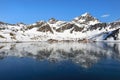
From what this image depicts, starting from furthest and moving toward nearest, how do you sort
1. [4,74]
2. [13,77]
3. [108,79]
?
[4,74] < [13,77] < [108,79]

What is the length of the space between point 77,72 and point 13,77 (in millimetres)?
13223

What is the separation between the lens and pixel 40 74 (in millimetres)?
50781

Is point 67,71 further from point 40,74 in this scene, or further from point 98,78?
point 98,78

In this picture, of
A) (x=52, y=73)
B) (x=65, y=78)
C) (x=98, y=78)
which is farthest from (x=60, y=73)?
(x=98, y=78)

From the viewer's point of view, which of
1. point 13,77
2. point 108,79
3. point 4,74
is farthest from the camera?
point 4,74

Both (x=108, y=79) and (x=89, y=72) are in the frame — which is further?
(x=89, y=72)

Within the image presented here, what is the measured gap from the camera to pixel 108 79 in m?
45.0

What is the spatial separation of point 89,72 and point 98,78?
635cm

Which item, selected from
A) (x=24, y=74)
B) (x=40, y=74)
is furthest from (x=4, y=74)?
(x=40, y=74)

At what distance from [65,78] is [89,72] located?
299 inches

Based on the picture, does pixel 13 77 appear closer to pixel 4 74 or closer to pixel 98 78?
pixel 4 74

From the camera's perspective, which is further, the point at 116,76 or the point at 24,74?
the point at 24,74

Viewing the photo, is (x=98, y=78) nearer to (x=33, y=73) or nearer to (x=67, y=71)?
(x=67, y=71)

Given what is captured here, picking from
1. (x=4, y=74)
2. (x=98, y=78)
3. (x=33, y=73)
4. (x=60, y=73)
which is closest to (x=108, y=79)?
(x=98, y=78)
